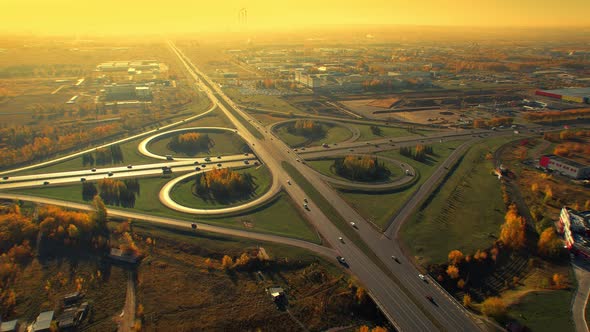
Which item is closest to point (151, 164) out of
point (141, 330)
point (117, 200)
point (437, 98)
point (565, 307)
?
point (117, 200)

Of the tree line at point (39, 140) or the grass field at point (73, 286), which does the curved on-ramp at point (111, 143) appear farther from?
the grass field at point (73, 286)

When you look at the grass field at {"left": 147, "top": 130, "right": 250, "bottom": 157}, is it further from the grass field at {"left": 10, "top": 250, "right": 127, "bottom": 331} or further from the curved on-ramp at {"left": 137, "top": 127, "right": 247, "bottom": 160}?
the grass field at {"left": 10, "top": 250, "right": 127, "bottom": 331}

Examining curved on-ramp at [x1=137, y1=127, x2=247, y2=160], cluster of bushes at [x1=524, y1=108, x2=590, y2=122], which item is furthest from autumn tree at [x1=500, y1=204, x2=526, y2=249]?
cluster of bushes at [x1=524, y1=108, x2=590, y2=122]

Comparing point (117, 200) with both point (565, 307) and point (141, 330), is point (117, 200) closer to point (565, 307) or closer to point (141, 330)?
point (141, 330)

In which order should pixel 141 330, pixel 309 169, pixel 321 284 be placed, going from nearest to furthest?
pixel 141 330
pixel 321 284
pixel 309 169

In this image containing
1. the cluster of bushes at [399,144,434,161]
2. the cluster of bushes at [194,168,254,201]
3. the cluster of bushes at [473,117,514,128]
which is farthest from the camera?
the cluster of bushes at [473,117,514,128]

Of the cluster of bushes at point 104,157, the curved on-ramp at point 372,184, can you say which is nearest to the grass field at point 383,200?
the curved on-ramp at point 372,184
